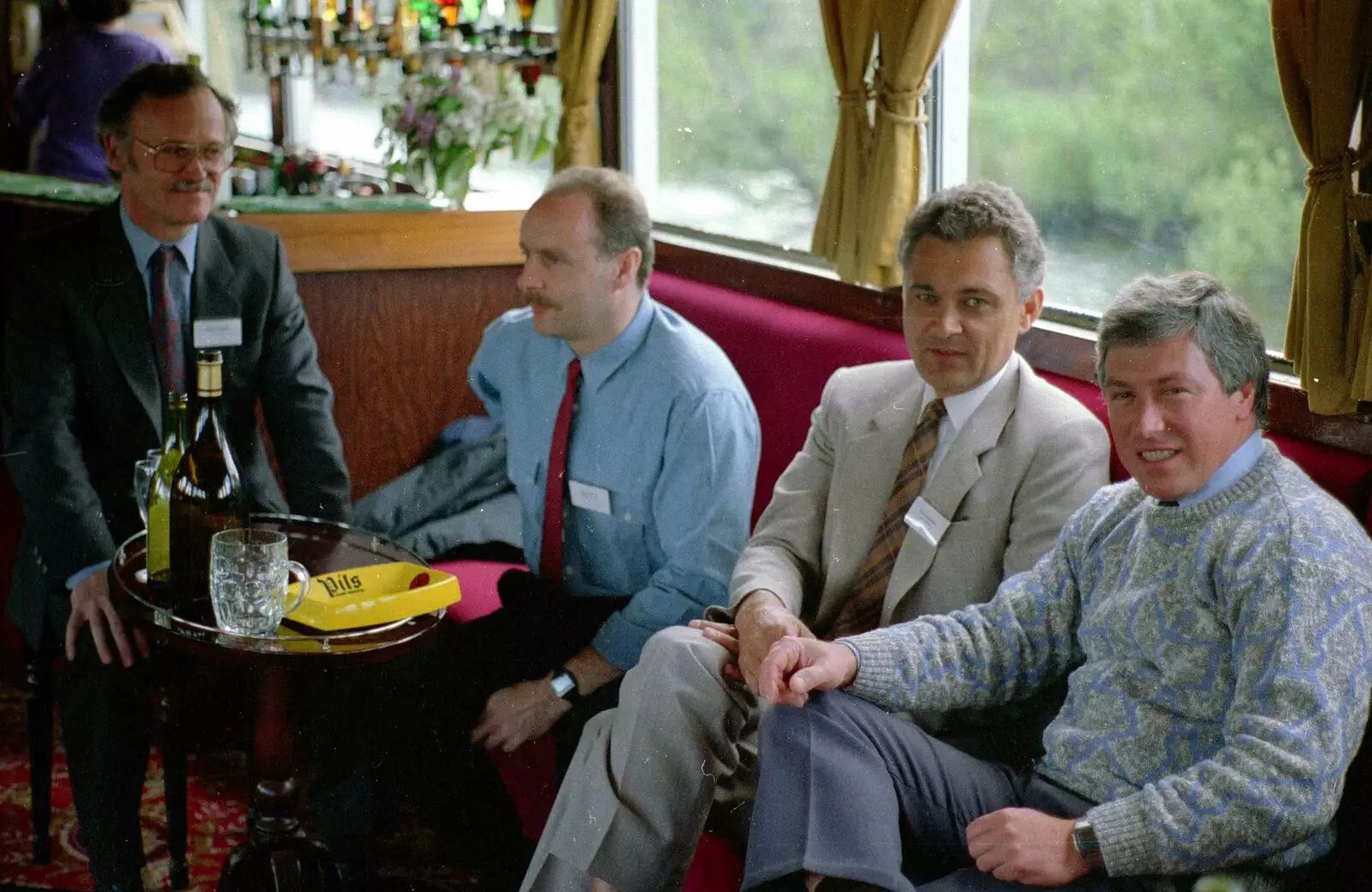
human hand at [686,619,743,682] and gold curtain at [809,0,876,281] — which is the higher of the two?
gold curtain at [809,0,876,281]

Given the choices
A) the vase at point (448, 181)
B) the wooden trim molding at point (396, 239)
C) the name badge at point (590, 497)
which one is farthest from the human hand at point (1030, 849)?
the vase at point (448, 181)

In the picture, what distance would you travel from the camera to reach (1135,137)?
2848 millimetres

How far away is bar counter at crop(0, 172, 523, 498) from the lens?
4.09m

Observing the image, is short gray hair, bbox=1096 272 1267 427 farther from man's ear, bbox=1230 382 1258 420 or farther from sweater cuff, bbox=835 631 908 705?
sweater cuff, bbox=835 631 908 705

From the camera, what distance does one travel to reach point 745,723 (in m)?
2.25

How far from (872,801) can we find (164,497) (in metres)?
1.32

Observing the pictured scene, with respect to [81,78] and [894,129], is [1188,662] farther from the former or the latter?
[81,78]

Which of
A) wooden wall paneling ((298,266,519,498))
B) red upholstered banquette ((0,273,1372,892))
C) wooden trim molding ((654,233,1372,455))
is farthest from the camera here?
wooden wall paneling ((298,266,519,498))

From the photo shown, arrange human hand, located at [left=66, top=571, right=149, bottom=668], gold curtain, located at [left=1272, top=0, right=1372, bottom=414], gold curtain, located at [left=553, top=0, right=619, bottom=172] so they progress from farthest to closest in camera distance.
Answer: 1. gold curtain, located at [left=553, top=0, right=619, bottom=172]
2. human hand, located at [left=66, top=571, right=149, bottom=668]
3. gold curtain, located at [left=1272, top=0, right=1372, bottom=414]

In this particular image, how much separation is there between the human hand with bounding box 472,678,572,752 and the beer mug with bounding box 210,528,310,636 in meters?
0.58

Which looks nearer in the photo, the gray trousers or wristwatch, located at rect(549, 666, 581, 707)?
the gray trousers

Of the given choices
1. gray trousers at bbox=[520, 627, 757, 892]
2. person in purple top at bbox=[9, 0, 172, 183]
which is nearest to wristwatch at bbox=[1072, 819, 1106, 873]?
gray trousers at bbox=[520, 627, 757, 892]

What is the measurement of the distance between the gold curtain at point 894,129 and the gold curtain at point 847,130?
46 millimetres

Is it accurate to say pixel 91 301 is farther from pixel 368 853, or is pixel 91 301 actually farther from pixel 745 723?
pixel 745 723
